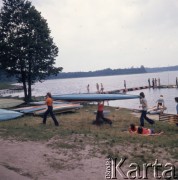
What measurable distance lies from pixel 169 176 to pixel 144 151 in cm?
238

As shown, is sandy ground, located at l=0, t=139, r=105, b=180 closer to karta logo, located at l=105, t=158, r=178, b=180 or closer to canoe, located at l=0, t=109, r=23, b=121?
karta logo, located at l=105, t=158, r=178, b=180

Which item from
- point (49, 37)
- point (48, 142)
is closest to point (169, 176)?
point (48, 142)

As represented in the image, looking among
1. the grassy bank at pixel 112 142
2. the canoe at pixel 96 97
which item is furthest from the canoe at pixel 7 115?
the canoe at pixel 96 97

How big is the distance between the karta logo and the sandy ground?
0.24 metres

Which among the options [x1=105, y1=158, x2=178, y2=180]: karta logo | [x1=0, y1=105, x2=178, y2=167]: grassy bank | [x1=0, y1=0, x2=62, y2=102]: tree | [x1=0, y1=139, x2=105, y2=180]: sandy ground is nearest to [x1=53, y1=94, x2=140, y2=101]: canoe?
[x1=0, y1=0, x2=62, y2=102]: tree

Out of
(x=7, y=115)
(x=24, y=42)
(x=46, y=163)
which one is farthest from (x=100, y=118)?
(x=24, y=42)

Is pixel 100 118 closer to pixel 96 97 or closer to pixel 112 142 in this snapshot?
pixel 112 142

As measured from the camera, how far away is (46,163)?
→ 8.62 meters

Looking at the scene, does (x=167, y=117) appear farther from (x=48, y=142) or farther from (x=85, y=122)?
(x=48, y=142)

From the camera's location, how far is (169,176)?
776cm

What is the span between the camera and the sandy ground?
756cm

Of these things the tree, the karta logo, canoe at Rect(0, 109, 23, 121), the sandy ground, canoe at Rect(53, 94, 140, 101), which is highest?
the tree

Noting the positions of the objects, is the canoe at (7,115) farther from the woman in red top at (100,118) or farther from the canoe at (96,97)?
the woman in red top at (100,118)

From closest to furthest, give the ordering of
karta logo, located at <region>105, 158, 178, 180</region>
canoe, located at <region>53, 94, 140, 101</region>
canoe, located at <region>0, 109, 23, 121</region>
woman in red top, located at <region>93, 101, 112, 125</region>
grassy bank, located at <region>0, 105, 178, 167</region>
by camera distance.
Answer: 1. karta logo, located at <region>105, 158, 178, 180</region>
2. grassy bank, located at <region>0, 105, 178, 167</region>
3. woman in red top, located at <region>93, 101, 112, 125</region>
4. canoe, located at <region>0, 109, 23, 121</region>
5. canoe, located at <region>53, 94, 140, 101</region>
